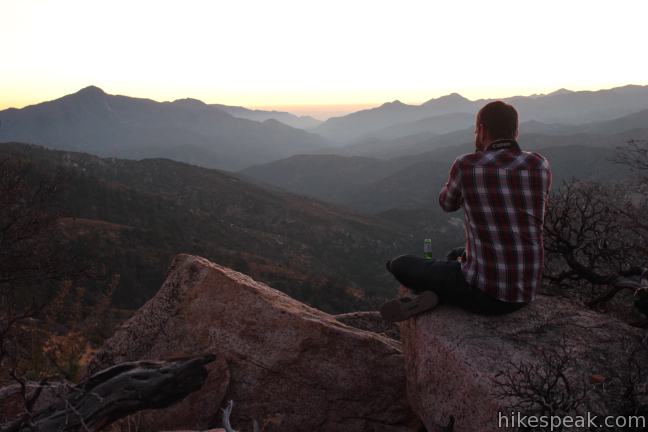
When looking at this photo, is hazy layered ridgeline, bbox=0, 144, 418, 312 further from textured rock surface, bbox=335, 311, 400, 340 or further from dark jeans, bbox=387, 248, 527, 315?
dark jeans, bbox=387, 248, 527, 315

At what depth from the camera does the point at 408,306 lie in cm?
479

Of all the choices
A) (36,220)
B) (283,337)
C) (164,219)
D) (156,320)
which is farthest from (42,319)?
(164,219)

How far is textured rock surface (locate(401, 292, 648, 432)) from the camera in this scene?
3898 millimetres

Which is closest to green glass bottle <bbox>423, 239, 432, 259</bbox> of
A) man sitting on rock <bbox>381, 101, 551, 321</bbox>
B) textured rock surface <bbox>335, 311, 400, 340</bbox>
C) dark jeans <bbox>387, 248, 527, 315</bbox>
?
dark jeans <bbox>387, 248, 527, 315</bbox>

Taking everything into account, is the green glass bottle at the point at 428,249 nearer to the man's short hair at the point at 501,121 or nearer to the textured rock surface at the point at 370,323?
the man's short hair at the point at 501,121

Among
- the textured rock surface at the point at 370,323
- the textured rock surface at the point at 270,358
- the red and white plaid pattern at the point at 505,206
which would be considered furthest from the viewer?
the textured rock surface at the point at 370,323

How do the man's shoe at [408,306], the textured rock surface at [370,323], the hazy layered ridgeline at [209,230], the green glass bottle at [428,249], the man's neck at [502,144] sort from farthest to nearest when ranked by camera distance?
the hazy layered ridgeline at [209,230]
the textured rock surface at [370,323]
the green glass bottle at [428,249]
the man's shoe at [408,306]
the man's neck at [502,144]

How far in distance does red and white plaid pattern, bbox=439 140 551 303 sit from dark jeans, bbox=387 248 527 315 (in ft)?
1.09

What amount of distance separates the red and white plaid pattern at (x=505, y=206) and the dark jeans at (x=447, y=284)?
33cm

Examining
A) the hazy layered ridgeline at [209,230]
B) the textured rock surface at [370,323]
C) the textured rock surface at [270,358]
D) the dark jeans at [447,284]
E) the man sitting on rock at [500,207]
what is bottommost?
the hazy layered ridgeline at [209,230]

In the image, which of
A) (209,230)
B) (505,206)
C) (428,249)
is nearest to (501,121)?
(505,206)

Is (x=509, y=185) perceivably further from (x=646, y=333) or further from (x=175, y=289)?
(x=175, y=289)

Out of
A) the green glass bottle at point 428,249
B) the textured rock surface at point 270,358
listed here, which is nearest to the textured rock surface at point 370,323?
the textured rock surface at point 270,358

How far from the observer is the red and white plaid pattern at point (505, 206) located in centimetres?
389
